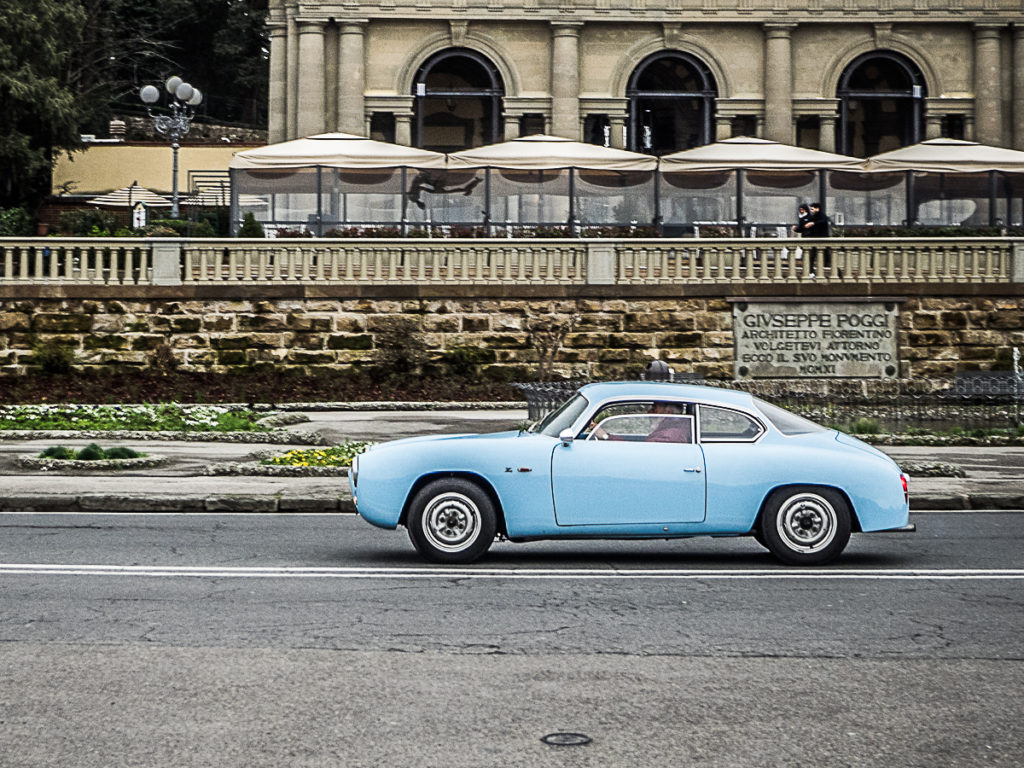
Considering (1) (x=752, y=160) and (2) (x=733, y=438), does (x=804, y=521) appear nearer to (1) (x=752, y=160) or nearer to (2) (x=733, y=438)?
(2) (x=733, y=438)

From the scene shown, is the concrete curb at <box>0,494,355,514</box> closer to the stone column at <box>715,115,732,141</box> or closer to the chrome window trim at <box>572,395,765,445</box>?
the chrome window trim at <box>572,395,765,445</box>

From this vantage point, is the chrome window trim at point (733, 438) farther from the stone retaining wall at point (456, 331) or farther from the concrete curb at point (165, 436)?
the stone retaining wall at point (456, 331)

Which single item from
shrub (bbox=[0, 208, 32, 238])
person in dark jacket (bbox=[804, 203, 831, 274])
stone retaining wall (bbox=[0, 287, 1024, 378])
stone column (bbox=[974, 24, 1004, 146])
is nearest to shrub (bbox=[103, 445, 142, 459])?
stone retaining wall (bbox=[0, 287, 1024, 378])

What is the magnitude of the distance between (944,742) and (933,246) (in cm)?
2494

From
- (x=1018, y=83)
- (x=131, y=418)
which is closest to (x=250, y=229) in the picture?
(x=131, y=418)

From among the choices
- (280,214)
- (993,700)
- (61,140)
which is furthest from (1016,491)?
(61,140)

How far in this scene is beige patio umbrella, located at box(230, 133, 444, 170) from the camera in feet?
108

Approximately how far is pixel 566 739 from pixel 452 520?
483cm

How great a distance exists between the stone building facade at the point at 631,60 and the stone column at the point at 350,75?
1.7 inches

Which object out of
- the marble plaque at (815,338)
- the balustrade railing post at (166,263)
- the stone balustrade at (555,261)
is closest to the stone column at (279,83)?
the stone balustrade at (555,261)

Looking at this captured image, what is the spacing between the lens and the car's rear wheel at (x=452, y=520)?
11.1 metres

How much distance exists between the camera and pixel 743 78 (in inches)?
1927

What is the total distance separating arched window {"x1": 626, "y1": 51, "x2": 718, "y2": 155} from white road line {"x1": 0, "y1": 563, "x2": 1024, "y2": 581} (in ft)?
129

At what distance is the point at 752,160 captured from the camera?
33.6m
